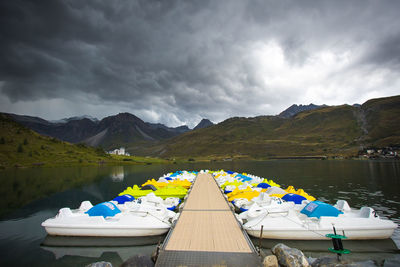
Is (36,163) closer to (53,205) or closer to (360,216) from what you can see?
(53,205)

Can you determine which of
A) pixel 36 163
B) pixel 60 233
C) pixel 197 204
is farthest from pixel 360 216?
pixel 36 163

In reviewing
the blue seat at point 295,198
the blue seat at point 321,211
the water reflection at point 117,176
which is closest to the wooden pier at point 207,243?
the blue seat at point 321,211

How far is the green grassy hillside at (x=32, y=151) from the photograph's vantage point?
10750 centimetres

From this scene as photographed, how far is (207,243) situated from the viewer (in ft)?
39.1

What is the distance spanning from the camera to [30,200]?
33.2 m

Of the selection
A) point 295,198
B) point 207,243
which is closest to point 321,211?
point 295,198

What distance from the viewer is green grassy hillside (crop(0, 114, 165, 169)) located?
108 meters

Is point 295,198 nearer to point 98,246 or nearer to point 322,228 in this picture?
point 322,228

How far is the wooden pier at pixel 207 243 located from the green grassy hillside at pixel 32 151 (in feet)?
391

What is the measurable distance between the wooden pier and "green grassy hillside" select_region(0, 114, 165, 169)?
11912 cm

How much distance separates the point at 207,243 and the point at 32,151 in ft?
466

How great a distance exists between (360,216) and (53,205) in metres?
35.7

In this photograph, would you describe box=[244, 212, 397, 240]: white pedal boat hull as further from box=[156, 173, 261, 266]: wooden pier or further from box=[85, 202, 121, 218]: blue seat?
box=[85, 202, 121, 218]: blue seat

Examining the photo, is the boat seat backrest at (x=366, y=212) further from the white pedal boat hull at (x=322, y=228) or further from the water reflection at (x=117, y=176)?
the water reflection at (x=117, y=176)
